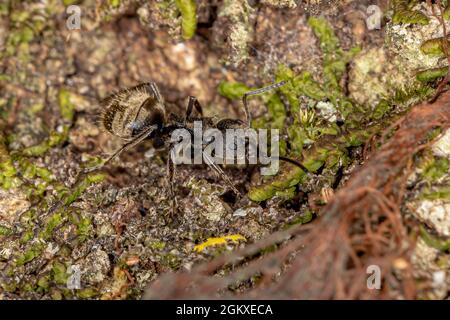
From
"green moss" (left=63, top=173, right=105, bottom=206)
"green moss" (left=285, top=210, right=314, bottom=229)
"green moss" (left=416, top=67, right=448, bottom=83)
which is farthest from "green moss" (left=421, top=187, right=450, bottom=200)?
"green moss" (left=63, top=173, right=105, bottom=206)

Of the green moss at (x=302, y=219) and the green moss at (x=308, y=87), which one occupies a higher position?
the green moss at (x=308, y=87)

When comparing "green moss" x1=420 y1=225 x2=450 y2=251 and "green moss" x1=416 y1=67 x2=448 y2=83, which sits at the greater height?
"green moss" x1=416 y1=67 x2=448 y2=83

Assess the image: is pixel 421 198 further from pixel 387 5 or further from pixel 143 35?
pixel 143 35

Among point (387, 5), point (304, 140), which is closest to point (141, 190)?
point (304, 140)

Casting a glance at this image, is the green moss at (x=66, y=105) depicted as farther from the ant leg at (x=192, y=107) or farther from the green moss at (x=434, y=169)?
the green moss at (x=434, y=169)

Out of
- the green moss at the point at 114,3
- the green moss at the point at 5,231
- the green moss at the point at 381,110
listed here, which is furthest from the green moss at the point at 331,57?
the green moss at the point at 5,231

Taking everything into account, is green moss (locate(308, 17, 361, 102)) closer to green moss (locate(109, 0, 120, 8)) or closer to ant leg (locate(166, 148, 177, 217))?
ant leg (locate(166, 148, 177, 217))
